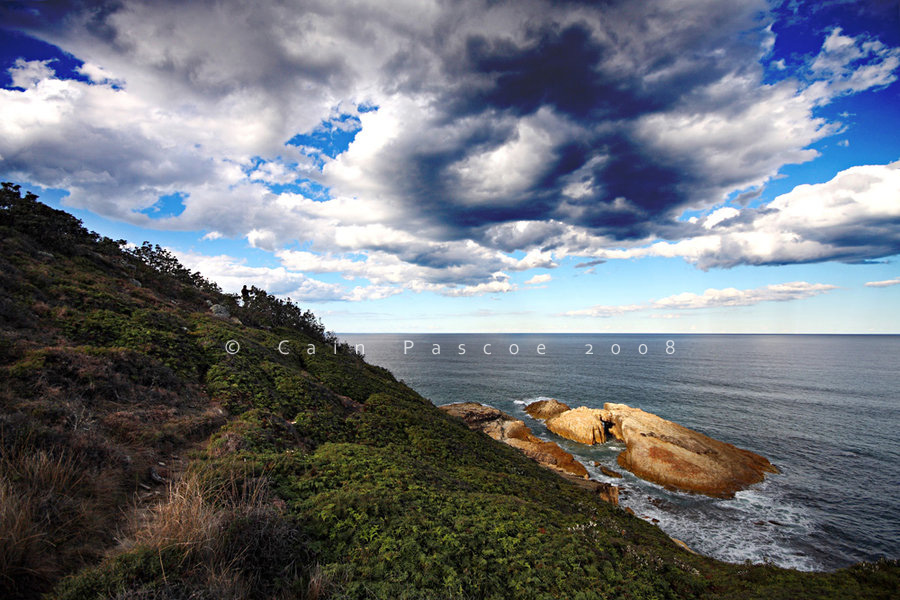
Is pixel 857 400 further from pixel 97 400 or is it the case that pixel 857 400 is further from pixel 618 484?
pixel 97 400

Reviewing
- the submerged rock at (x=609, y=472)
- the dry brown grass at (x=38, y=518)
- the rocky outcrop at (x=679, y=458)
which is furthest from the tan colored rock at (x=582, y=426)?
the dry brown grass at (x=38, y=518)

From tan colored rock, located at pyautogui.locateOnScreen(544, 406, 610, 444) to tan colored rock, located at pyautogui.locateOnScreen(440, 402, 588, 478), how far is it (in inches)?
174

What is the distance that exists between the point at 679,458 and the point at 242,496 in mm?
37282

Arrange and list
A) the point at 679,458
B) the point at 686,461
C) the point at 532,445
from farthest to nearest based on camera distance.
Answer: the point at 532,445, the point at 679,458, the point at 686,461

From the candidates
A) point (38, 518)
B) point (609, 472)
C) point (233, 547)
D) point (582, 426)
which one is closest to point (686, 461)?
point (609, 472)

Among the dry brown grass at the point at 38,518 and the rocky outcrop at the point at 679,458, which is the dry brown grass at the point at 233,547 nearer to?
the dry brown grass at the point at 38,518

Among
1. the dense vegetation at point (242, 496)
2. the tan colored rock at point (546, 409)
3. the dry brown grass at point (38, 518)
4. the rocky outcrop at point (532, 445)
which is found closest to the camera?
the dry brown grass at point (38, 518)

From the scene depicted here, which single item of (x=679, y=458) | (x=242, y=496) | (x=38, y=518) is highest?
(x=38, y=518)

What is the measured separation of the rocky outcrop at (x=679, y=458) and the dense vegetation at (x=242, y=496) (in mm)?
17105

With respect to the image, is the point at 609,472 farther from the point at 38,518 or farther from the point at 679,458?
the point at 38,518

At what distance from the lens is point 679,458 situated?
32781 millimetres

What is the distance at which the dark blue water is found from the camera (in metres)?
23.8

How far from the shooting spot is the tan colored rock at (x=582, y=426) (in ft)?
→ 137

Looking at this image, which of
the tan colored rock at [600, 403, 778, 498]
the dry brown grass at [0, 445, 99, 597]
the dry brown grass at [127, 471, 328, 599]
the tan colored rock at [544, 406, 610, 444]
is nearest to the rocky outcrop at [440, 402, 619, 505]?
the tan colored rock at [544, 406, 610, 444]
